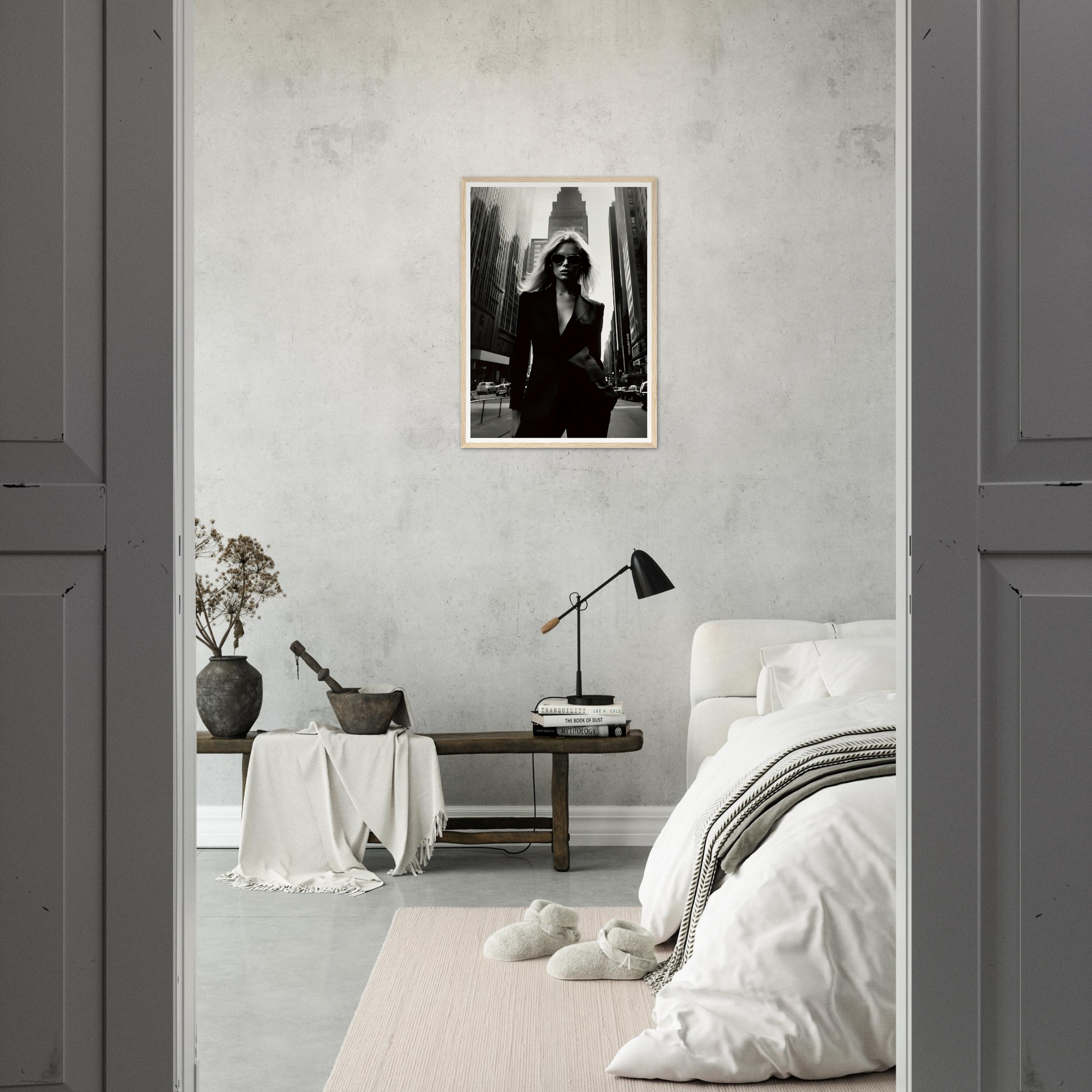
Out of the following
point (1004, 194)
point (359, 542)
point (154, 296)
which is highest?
point (1004, 194)

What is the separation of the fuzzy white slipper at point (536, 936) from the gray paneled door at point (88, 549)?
1786 millimetres

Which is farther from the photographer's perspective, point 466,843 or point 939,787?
point 466,843

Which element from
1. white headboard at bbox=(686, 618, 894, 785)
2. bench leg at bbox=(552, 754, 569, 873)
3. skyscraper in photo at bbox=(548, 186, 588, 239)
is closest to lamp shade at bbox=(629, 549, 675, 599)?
white headboard at bbox=(686, 618, 894, 785)

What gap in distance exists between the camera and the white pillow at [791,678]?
4059 millimetres

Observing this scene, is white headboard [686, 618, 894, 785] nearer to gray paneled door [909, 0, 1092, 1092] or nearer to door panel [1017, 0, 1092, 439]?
gray paneled door [909, 0, 1092, 1092]

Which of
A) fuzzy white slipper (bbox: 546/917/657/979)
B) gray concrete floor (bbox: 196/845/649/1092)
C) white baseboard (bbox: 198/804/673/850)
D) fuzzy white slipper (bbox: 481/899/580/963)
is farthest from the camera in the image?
white baseboard (bbox: 198/804/673/850)

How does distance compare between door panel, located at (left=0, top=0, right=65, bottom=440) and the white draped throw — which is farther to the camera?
the white draped throw

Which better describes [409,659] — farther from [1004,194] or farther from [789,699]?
[1004,194]

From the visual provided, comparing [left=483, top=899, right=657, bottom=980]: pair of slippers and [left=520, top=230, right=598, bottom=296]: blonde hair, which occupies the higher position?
[left=520, top=230, right=598, bottom=296]: blonde hair

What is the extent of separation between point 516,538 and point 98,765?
10.4 feet

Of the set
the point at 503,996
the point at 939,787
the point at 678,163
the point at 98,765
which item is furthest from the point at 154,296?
the point at 678,163

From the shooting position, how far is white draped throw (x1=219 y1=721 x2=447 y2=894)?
4.03 m

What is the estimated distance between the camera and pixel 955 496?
1.47m

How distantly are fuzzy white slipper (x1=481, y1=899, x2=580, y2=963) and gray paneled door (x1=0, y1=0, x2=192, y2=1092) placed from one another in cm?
179
